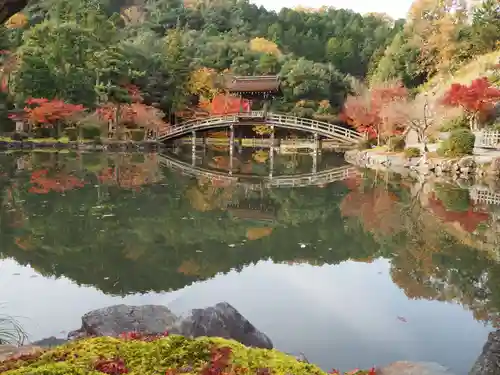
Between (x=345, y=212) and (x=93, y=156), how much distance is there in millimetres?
17256

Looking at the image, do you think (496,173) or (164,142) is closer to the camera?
(496,173)

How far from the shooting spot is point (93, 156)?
26.3 m

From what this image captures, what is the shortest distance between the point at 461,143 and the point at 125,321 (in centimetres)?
1883

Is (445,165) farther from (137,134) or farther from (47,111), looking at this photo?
(47,111)

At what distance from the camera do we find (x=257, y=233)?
10328mm

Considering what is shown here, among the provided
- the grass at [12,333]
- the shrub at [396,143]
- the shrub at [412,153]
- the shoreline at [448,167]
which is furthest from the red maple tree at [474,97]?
the grass at [12,333]

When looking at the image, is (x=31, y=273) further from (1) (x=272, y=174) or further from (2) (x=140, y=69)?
(2) (x=140, y=69)

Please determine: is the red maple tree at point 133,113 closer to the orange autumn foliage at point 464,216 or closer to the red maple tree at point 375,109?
the red maple tree at point 375,109

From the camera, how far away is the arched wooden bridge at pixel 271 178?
58.1ft

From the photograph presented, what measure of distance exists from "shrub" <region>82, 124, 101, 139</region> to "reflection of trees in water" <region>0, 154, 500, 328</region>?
1631cm

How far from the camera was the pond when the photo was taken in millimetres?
5727

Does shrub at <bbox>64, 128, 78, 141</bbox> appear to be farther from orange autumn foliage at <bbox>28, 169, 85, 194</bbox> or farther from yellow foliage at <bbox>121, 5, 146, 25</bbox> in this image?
yellow foliage at <bbox>121, 5, 146, 25</bbox>

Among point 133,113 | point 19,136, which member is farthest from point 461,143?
point 19,136

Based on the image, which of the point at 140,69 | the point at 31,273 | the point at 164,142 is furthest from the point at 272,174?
the point at 140,69
